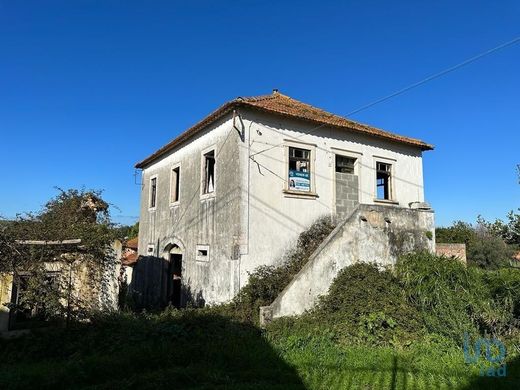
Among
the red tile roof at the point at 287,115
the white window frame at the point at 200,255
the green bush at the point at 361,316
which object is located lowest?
the green bush at the point at 361,316

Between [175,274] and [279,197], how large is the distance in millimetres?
6643

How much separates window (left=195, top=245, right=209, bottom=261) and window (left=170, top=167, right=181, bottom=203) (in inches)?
145

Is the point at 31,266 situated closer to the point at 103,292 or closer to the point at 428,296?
the point at 103,292

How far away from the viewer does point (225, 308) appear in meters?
11.1

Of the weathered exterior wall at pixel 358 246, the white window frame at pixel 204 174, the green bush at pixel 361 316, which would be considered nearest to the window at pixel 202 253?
the white window frame at pixel 204 174

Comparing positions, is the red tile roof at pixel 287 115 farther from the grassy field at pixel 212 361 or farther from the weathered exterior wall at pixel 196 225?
the grassy field at pixel 212 361

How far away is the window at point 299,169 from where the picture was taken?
1318 cm

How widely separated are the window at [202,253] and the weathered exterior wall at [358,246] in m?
4.32

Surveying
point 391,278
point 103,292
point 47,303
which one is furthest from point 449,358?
point 47,303

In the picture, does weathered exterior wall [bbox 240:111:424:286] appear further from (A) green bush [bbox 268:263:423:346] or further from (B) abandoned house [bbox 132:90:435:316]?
(A) green bush [bbox 268:263:423:346]

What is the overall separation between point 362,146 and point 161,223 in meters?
9.61

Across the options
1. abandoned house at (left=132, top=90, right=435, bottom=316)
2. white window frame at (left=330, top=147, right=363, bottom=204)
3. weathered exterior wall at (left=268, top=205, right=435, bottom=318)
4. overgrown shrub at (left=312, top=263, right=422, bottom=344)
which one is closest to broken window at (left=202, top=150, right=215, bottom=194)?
abandoned house at (left=132, top=90, right=435, bottom=316)

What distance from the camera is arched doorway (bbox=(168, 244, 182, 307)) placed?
53.1ft

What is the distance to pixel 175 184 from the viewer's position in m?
17.3
